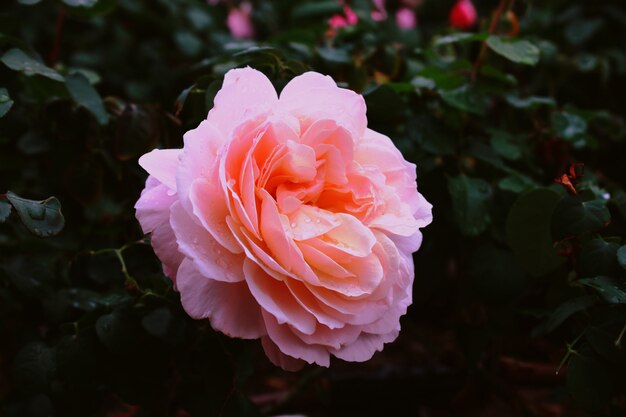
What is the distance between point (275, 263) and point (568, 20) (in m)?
1.18

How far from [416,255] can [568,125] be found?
0.26 m

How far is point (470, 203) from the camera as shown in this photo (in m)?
0.75

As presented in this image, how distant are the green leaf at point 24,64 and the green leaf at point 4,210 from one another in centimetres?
17

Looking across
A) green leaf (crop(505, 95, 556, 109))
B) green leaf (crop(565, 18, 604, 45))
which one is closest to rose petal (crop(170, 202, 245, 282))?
green leaf (crop(505, 95, 556, 109))

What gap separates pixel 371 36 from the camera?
0.98 meters

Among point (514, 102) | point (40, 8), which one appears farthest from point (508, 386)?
point (40, 8)

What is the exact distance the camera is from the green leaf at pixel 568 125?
85cm

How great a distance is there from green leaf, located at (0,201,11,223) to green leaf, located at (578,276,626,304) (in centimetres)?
50

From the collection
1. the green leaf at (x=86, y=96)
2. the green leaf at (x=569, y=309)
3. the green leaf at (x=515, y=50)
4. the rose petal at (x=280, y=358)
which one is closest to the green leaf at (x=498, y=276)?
the green leaf at (x=569, y=309)

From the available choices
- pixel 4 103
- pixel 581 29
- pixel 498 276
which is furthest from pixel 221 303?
pixel 581 29

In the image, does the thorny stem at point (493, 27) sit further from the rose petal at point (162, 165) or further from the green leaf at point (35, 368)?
the green leaf at point (35, 368)

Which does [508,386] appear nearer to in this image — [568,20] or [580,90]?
[580,90]

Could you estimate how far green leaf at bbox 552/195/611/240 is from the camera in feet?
2.04

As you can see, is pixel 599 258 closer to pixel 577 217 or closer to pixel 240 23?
pixel 577 217
